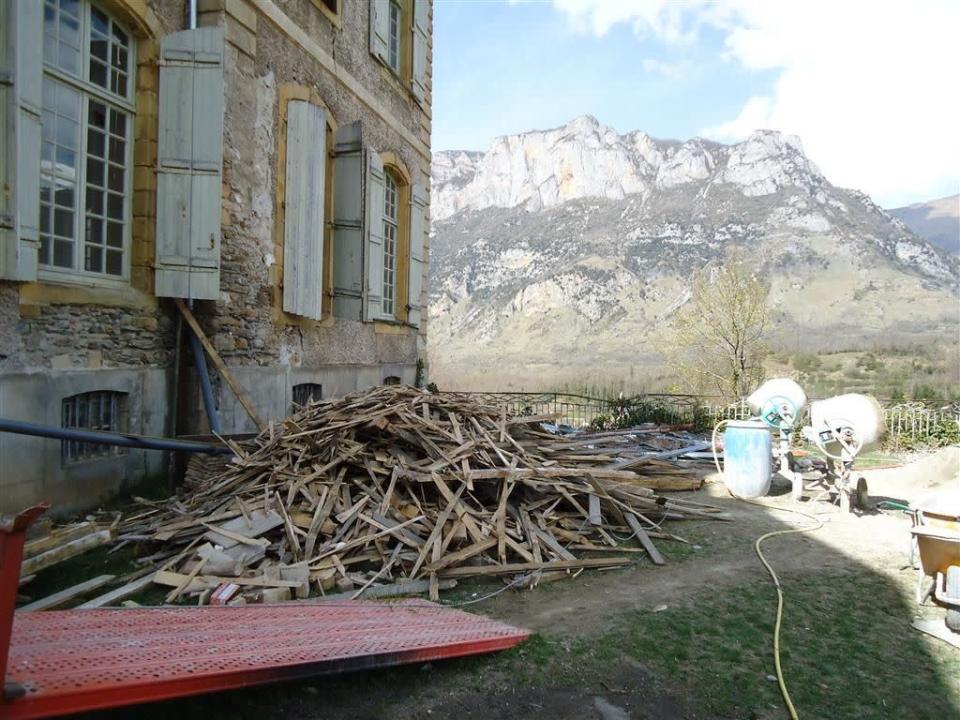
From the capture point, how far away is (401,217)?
1323 centimetres

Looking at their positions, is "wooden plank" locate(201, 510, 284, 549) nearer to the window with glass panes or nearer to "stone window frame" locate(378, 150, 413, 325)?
the window with glass panes

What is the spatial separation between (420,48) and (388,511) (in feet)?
36.6

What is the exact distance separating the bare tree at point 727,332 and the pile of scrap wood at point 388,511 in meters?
13.0

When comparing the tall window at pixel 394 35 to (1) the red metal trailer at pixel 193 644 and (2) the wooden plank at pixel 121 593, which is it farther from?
(1) the red metal trailer at pixel 193 644

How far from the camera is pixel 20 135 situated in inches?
213

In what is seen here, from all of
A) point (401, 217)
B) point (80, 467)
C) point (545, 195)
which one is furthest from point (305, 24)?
point (545, 195)

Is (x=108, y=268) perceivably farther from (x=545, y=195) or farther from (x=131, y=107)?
(x=545, y=195)

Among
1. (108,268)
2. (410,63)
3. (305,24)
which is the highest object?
(410,63)

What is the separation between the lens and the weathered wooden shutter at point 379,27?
37.5 feet

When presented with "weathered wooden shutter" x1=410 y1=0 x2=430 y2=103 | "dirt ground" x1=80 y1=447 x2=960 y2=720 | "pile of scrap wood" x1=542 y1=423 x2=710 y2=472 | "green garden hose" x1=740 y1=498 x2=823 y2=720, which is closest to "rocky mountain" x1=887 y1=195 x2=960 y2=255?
"pile of scrap wood" x1=542 y1=423 x2=710 y2=472

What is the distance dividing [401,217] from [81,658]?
38.2ft

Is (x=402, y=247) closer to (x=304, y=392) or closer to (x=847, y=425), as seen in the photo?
(x=304, y=392)

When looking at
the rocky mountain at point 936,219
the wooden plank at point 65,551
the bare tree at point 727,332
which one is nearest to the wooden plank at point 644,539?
the wooden plank at point 65,551

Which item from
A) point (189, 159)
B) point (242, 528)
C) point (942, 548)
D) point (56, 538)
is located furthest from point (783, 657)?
point (189, 159)
